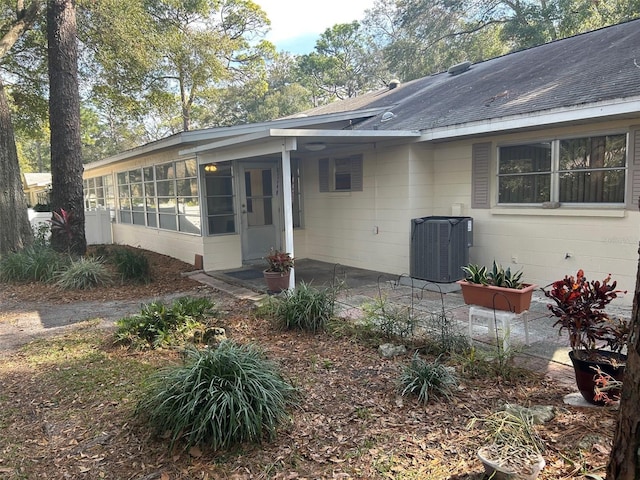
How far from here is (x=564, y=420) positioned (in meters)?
3.00

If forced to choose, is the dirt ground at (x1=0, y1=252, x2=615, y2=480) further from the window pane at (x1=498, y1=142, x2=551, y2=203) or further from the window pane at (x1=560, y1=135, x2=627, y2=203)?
the window pane at (x1=498, y1=142, x2=551, y2=203)

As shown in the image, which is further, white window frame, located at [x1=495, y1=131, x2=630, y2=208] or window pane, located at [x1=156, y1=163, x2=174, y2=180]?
window pane, located at [x1=156, y1=163, x2=174, y2=180]

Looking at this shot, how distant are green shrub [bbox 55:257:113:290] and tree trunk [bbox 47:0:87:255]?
5.17 feet

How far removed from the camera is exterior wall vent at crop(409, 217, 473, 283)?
23.0 feet

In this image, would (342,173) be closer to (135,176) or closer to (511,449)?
(135,176)

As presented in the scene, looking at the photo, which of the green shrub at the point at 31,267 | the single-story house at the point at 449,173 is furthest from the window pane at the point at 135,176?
the green shrub at the point at 31,267

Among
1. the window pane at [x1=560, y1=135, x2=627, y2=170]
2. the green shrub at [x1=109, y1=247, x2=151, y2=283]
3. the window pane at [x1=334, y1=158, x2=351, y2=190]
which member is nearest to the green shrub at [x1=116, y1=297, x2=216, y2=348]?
the green shrub at [x1=109, y1=247, x2=151, y2=283]

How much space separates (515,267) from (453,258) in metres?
0.96

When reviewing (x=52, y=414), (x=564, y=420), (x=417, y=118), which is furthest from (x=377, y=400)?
(x=417, y=118)

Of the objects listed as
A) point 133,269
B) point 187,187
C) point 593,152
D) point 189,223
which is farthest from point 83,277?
point 593,152

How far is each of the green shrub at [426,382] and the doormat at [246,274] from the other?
524cm

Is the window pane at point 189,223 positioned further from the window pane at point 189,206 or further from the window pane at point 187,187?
the window pane at point 187,187

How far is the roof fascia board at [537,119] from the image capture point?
5.09 meters

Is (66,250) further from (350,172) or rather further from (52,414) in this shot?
(52,414)
